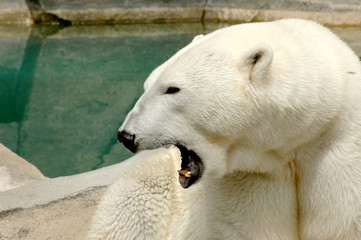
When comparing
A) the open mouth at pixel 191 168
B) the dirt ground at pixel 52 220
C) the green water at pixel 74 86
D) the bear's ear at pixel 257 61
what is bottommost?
the green water at pixel 74 86

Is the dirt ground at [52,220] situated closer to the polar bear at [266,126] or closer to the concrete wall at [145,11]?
the polar bear at [266,126]

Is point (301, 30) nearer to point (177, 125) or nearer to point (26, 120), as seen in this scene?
point (177, 125)

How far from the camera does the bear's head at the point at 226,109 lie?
1591mm

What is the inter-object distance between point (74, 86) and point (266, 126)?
5310mm

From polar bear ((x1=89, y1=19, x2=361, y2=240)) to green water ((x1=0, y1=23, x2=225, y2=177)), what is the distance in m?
3.36

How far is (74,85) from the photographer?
6.64 meters

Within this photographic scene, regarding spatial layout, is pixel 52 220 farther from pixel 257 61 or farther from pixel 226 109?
pixel 257 61

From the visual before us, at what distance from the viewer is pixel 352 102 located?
168cm

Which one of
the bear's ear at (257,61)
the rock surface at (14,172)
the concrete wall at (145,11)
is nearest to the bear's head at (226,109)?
the bear's ear at (257,61)

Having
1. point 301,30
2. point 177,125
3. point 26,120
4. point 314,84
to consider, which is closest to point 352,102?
point 314,84

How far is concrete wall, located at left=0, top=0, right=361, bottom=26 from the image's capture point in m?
8.44

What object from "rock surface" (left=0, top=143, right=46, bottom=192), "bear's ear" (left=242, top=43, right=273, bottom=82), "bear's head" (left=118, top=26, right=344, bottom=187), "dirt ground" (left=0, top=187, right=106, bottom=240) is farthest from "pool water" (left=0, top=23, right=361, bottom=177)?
"bear's ear" (left=242, top=43, right=273, bottom=82)

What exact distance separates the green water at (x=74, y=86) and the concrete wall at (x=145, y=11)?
26 cm

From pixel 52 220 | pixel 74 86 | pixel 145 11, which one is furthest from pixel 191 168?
pixel 145 11
